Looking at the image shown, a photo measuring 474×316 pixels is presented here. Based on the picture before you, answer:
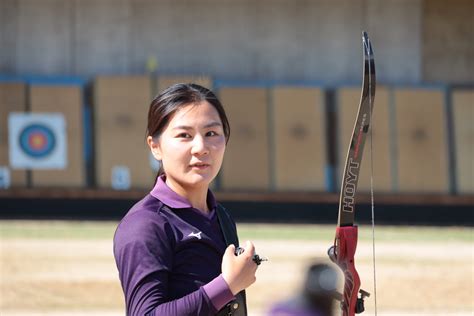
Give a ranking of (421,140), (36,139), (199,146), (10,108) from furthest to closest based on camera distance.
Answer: (421,140), (10,108), (36,139), (199,146)

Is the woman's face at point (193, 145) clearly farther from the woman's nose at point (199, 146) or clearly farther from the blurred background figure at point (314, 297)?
the blurred background figure at point (314, 297)

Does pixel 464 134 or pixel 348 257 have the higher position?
pixel 348 257

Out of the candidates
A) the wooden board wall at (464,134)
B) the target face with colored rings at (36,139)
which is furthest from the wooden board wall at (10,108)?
the wooden board wall at (464,134)

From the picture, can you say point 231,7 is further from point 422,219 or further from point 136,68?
point 422,219

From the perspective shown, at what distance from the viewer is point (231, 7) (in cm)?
1792

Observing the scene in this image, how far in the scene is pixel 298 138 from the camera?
17.7 meters

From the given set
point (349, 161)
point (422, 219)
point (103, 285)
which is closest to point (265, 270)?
point (103, 285)

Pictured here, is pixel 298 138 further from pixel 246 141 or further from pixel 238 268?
pixel 238 268

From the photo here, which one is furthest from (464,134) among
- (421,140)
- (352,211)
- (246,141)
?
(352,211)

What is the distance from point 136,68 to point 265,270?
9.15 metres

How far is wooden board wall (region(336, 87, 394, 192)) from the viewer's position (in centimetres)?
1756

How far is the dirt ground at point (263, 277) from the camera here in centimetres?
749

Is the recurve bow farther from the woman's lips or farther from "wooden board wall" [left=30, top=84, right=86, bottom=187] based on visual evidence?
"wooden board wall" [left=30, top=84, right=86, bottom=187]

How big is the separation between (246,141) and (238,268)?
15.6 metres
